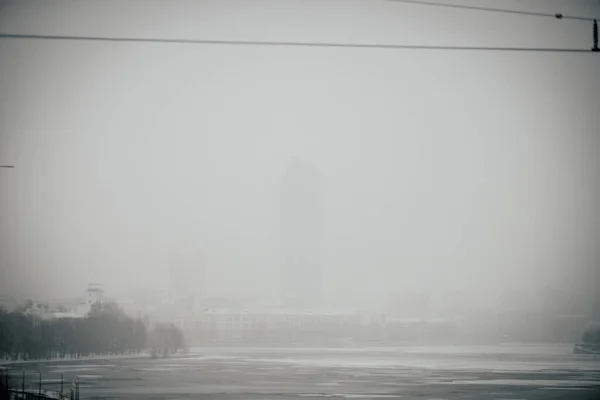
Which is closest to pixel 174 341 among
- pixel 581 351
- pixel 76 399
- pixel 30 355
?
pixel 30 355

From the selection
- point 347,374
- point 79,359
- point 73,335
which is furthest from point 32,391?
point 73,335

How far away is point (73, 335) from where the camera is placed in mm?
67938

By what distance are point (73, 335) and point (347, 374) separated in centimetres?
2488

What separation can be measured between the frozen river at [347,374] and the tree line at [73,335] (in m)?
2.49

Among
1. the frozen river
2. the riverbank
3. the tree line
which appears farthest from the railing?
the tree line

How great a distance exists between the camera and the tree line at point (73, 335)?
60.9 meters

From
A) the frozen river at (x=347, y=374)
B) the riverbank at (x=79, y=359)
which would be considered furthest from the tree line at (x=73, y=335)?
the frozen river at (x=347, y=374)

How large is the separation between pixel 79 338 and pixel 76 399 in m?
33.2

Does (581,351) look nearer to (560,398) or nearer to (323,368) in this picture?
(323,368)

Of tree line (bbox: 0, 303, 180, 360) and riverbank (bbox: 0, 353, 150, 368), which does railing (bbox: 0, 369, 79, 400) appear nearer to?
riverbank (bbox: 0, 353, 150, 368)

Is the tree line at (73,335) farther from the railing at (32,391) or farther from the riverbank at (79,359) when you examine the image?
the railing at (32,391)

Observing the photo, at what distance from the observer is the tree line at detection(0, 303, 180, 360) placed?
60875 millimetres

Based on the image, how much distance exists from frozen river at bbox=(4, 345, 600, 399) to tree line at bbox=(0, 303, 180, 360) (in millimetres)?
2489

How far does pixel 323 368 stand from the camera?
58.9m
